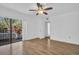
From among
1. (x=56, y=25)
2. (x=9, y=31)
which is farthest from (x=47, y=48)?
(x=9, y=31)

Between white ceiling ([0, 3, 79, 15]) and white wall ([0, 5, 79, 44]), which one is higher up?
white ceiling ([0, 3, 79, 15])

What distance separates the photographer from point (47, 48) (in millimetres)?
2719

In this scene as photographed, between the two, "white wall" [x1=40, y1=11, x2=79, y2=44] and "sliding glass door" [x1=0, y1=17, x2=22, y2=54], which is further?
"white wall" [x1=40, y1=11, x2=79, y2=44]

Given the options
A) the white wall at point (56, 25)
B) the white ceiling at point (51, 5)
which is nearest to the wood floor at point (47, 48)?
the white wall at point (56, 25)

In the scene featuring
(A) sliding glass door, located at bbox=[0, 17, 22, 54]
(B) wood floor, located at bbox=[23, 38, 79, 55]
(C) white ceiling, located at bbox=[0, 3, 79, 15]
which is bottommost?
(B) wood floor, located at bbox=[23, 38, 79, 55]

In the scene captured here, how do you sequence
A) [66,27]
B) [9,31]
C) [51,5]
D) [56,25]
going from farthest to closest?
[56,25] → [66,27] → [9,31] → [51,5]

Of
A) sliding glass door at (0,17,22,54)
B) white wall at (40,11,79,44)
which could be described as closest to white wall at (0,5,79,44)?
white wall at (40,11,79,44)

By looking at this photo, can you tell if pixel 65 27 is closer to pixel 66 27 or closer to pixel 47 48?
pixel 66 27

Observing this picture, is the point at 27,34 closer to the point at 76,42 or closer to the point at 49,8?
the point at 49,8

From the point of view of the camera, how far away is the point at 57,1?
222 cm

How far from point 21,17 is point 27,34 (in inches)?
18.1

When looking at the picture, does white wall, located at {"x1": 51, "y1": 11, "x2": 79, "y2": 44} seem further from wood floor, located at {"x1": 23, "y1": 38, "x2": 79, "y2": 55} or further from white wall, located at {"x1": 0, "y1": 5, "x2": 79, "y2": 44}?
wood floor, located at {"x1": 23, "y1": 38, "x2": 79, "y2": 55}

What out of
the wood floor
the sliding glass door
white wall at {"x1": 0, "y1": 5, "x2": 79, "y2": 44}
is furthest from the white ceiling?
the wood floor

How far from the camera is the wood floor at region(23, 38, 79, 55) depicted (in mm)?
2497
